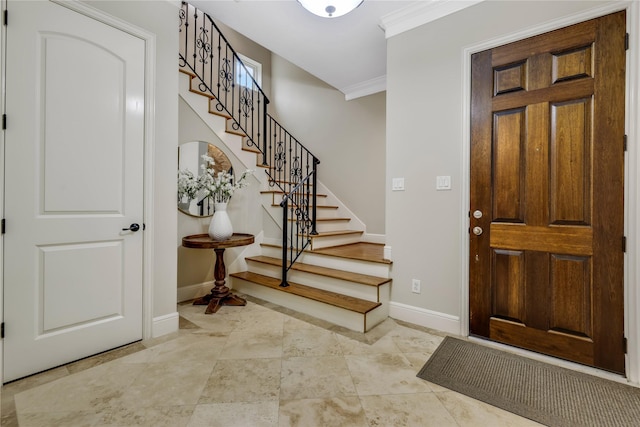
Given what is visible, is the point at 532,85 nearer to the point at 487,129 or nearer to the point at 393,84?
the point at 487,129

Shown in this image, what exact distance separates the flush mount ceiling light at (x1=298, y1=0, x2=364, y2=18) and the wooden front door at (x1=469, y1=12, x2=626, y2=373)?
1.09m

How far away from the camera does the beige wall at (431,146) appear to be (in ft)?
7.63

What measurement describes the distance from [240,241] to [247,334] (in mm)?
897

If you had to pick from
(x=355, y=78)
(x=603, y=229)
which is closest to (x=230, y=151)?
(x=355, y=78)

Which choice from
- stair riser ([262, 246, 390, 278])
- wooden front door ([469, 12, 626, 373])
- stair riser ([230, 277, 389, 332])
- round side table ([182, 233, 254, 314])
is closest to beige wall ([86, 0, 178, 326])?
round side table ([182, 233, 254, 314])

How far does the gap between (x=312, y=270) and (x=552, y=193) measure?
2.15m

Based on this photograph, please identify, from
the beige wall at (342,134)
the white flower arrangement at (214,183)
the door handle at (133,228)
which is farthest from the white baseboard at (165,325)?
the beige wall at (342,134)

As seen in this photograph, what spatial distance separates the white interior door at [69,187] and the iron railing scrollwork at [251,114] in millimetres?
1670

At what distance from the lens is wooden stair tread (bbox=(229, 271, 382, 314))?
8.09ft

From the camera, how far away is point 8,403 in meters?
1.49

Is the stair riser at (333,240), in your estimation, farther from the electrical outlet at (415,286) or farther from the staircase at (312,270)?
the electrical outlet at (415,286)

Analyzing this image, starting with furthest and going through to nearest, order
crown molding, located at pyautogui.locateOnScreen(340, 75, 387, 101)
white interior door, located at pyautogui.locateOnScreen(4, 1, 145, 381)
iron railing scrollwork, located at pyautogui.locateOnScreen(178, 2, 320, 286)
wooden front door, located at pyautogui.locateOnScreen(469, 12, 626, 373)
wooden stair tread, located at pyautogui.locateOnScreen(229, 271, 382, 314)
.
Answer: crown molding, located at pyautogui.locateOnScreen(340, 75, 387, 101), iron railing scrollwork, located at pyautogui.locateOnScreen(178, 2, 320, 286), wooden stair tread, located at pyautogui.locateOnScreen(229, 271, 382, 314), wooden front door, located at pyautogui.locateOnScreen(469, 12, 626, 373), white interior door, located at pyautogui.locateOnScreen(4, 1, 145, 381)

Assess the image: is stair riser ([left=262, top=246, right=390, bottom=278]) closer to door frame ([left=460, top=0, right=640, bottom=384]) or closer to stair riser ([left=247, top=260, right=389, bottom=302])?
stair riser ([left=247, top=260, right=389, bottom=302])

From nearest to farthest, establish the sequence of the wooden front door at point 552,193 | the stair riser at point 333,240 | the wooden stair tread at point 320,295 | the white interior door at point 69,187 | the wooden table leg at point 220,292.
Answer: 1. the white interior door at point 69,187
2. the wooden front door at point 552,193
3. the wooden stair tread at point 320,295
4. the wooden table leg at point 220,292
5. the stair riser at point 333,240
